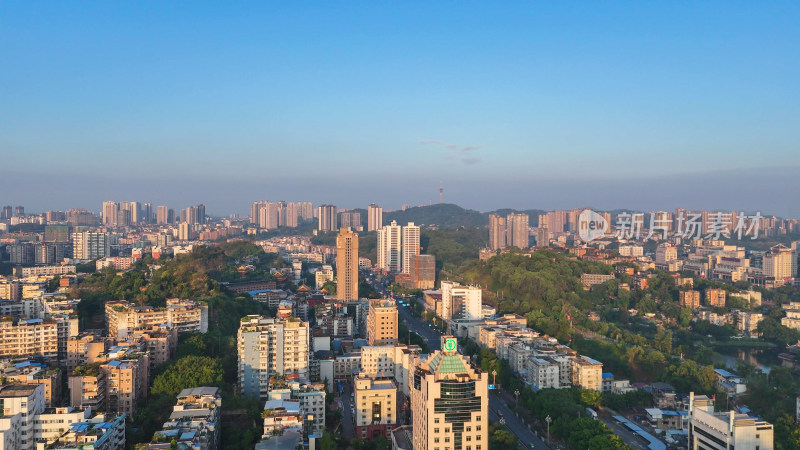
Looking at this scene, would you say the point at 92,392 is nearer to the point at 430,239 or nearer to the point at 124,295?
the point at 124,295

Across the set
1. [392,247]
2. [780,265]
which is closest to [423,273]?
[392,247]

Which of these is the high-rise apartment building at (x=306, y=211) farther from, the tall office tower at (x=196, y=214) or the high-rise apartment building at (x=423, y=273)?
the high-rise apartment building at (x=423, y=273)

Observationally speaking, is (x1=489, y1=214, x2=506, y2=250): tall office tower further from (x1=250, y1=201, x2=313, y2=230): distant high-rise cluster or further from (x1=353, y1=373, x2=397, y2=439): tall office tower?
(x1=353, y1=373, x2=397, y2=439): tall office tower

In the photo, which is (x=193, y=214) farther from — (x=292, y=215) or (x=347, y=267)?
(x=347, y=267)

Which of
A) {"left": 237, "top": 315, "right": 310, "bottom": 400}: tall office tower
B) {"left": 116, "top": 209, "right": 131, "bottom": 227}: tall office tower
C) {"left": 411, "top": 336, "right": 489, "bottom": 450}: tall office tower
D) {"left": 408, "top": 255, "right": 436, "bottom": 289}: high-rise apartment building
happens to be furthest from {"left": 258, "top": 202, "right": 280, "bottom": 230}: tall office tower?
{"left": 411, "top": 336, "right": 489, "bottom": 450}: tall office tower

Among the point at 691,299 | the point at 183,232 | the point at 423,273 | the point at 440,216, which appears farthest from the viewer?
the point at 440,216
